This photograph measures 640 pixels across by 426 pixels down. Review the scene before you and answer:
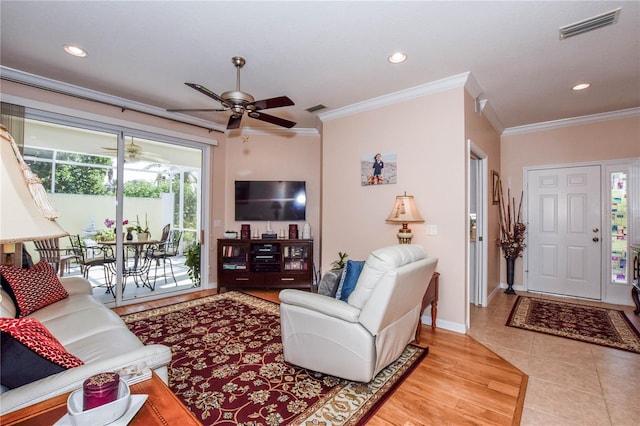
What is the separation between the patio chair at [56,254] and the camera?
3.56 meters

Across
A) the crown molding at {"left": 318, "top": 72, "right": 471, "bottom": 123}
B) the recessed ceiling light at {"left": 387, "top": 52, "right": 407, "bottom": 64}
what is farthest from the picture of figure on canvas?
the recessed ceiling light at {"left": 387, "top": 52, "right": 407, "bottom": 64}

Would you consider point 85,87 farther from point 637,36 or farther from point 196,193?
point 637,36

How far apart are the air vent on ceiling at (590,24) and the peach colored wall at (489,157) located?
964 millimetres

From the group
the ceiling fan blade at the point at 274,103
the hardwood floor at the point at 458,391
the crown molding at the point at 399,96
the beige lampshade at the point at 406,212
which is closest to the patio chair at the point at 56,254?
the ceiling fan blade at the point at 274,103

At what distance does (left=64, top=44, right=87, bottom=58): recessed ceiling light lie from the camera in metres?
2.71

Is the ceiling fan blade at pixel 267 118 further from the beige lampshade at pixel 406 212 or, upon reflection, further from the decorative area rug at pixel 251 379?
the decorative area rug at pixel 251 379

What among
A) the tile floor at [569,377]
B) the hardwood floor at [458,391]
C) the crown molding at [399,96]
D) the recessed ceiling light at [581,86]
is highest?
the recessed ceiling light at [581,86]

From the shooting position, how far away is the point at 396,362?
2.50 m

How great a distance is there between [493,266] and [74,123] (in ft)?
20.3

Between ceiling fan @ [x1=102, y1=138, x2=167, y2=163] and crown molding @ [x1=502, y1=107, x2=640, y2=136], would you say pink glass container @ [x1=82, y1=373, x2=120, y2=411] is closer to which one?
ceiling fan @ [x1=102, y1=138, x2=167, y2=163]

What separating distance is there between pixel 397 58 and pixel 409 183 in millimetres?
1392

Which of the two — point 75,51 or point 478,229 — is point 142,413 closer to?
point 75,51

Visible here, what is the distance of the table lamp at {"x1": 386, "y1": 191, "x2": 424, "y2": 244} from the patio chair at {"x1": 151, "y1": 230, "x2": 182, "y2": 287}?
352 cm

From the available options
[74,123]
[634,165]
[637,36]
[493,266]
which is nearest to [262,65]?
[74,123]
